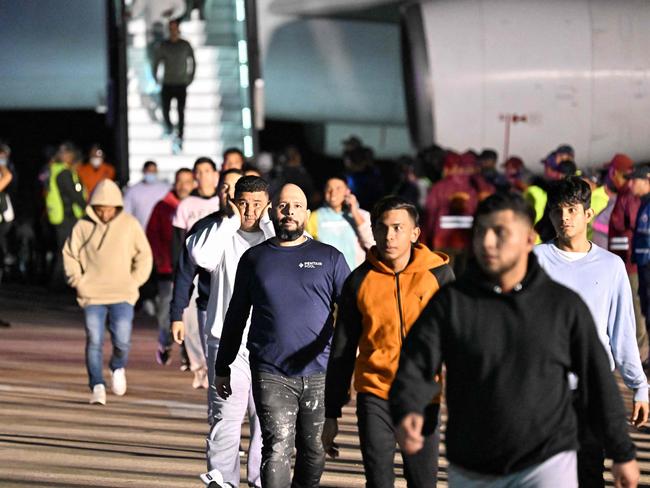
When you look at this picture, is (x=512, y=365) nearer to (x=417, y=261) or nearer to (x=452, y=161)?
(x=417, y=261)

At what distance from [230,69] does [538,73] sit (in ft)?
13.2

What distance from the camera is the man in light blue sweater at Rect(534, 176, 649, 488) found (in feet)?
18.7

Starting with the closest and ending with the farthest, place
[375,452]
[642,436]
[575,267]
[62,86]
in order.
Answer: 1. [375,452]
2. [575,267]
3. [642,436]
4. [62,86]

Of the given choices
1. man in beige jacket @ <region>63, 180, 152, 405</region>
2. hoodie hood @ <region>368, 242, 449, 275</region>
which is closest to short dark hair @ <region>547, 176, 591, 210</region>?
hoodie hood @ <region>368, 242, 449, 275</region>

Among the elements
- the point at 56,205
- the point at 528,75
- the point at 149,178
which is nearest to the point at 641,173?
the point at 149,178

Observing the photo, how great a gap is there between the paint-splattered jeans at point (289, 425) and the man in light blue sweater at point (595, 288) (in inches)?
42.0

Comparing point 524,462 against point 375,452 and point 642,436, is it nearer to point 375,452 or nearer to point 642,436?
point 375,452

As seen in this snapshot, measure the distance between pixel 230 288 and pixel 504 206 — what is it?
2.80m

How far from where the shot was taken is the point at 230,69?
19234 millimetres

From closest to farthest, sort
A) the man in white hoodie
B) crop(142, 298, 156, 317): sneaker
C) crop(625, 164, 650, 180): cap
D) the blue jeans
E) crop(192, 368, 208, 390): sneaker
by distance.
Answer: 1. the man in white hoodie
2. the blue jeans
3. crop(192, 368, 208, 390): sneaker
4. crop(625, 164, 650, 180): cap
5. crop(142, 298, 156, 317): sneaker

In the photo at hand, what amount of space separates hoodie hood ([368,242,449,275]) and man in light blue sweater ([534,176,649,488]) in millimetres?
580

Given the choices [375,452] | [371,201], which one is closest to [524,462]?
[375,452]

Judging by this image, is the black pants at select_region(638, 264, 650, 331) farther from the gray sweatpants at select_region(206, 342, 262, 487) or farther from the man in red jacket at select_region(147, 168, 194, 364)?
the gray sweatpants at select_region(206, 342, 262, 487)

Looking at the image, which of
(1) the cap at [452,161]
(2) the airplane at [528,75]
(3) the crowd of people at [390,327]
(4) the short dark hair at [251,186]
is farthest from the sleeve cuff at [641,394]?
(2) the airplane at [528,75]
